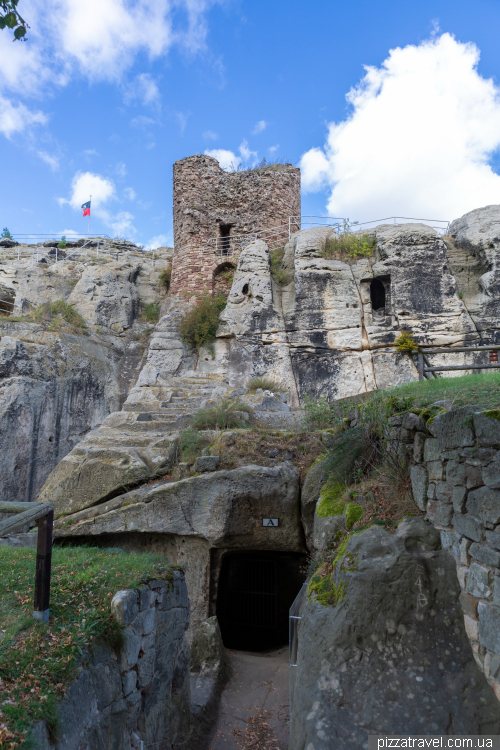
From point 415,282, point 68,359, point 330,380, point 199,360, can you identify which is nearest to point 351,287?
point 415,282

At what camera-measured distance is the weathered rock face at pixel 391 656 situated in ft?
11.7

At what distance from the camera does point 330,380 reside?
43.5 feet

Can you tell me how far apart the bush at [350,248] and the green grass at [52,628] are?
1152 cm

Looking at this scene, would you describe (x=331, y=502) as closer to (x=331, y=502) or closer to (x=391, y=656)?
(x=331, y=502)

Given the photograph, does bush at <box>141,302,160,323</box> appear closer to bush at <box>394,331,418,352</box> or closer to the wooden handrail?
bush at <box>394,331,418,352</box>

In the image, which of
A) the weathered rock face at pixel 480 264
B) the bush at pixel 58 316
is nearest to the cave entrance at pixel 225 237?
the bush at pixel 58 316

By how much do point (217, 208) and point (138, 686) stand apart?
16.1 m

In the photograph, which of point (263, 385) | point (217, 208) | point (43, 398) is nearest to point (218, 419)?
point (263, 385)

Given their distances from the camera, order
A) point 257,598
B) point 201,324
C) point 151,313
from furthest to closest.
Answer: point 151,313 → point 201,324 → point 257,598

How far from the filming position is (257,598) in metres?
10.9

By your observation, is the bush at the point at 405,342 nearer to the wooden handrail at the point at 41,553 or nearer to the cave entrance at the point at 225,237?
the cave entrance at the point at 225,237

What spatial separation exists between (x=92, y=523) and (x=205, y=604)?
2.27m

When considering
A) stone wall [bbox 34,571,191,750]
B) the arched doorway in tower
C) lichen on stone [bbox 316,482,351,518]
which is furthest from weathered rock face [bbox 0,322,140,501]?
lichen on stone [bbox 316,482,351,518]

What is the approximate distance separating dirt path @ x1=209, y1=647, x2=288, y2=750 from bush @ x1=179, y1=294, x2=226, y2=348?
335 inches
